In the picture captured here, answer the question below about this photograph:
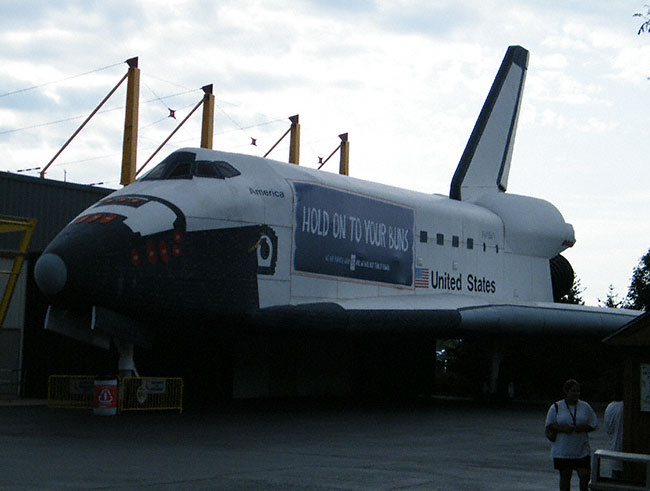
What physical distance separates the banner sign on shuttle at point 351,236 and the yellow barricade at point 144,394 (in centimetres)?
318

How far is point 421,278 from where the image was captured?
64.9 ft

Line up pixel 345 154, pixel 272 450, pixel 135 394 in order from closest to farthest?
pixel 272 450
pixel 135 394
pixel 345 154

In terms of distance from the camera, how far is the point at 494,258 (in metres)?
22.4

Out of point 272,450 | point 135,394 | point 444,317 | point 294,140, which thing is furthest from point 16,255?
point 294,140

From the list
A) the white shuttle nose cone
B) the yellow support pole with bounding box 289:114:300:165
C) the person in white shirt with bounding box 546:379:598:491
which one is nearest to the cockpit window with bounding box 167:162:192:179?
the white shuttle nose cone

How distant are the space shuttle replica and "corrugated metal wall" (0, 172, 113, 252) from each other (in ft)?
18.6

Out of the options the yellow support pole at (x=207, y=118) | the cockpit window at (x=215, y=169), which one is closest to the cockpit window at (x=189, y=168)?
the cockpit window at (x=215, y=169)

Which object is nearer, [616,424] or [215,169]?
[616,424]

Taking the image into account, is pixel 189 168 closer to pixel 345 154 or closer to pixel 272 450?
pixel 272 450

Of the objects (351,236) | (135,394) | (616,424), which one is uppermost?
(351,236)

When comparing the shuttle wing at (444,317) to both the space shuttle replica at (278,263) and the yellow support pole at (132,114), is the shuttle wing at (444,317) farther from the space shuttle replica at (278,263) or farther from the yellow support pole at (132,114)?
the yellow support pole at (132,114)

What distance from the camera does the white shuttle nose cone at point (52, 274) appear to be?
1366 centimetres

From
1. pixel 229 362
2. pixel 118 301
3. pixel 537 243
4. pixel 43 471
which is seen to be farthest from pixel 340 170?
pixel 43 471

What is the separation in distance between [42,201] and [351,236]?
857 cm
